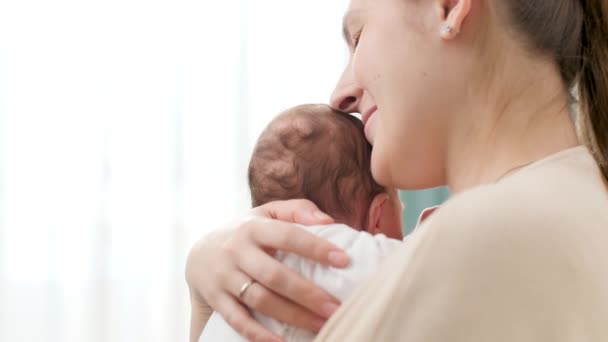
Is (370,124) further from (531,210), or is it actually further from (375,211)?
(531,210)

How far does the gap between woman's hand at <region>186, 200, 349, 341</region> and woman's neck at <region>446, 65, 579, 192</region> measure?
239 millimetres

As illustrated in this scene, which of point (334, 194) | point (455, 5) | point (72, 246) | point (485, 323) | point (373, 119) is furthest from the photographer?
point (72, 246)

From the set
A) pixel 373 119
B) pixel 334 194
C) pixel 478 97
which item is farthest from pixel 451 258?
pixel 334 194

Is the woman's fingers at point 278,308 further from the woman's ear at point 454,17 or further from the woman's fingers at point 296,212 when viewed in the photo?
the woman's ear at point 454,17

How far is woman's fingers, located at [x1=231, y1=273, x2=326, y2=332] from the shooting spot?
1.01 meters

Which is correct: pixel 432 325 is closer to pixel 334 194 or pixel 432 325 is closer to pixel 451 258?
pixel 451 258

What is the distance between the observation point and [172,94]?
8.89ft

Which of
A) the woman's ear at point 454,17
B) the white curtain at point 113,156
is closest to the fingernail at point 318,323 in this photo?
the woman's ear at point 454,17

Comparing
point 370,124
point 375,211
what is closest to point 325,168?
point 375,211

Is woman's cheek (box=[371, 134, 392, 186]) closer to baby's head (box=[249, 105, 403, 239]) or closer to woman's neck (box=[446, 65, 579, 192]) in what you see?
woman's neck (box=[446, 65, 579, 192])

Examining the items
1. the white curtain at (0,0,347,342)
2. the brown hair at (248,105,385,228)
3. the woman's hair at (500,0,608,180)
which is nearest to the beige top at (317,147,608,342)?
the woman's hair at (500,0,608,180)

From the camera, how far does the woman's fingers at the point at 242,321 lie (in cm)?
102

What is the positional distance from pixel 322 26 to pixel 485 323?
2333mm

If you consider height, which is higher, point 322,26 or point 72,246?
point 322,26
